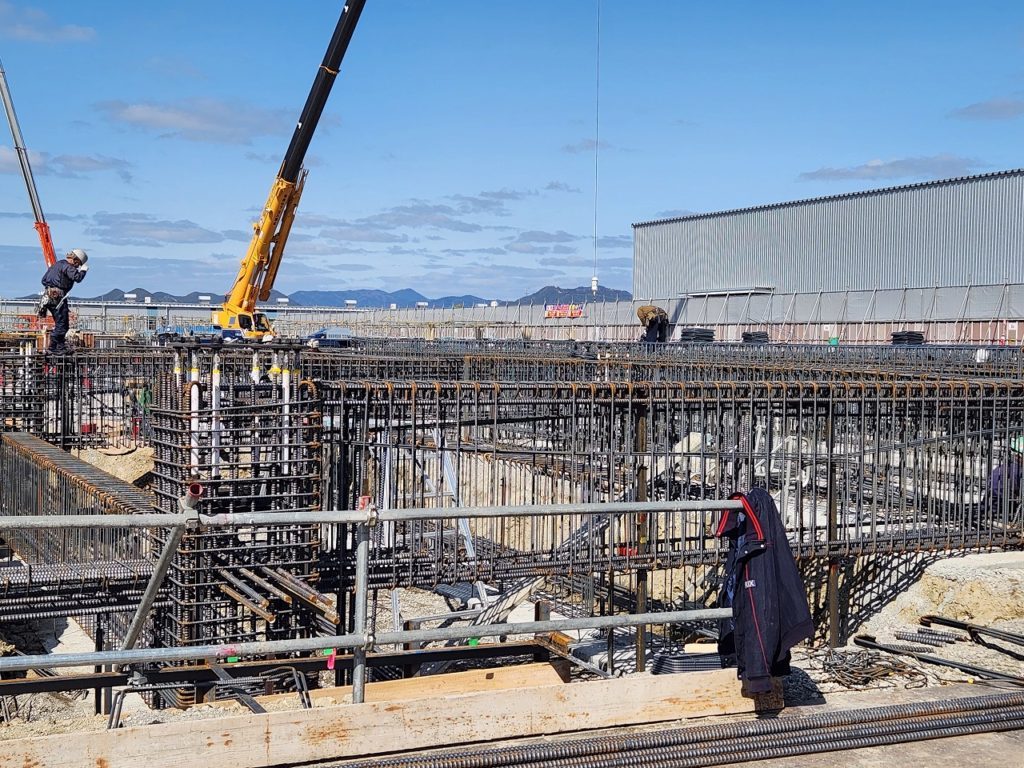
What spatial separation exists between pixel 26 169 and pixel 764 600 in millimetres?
43724

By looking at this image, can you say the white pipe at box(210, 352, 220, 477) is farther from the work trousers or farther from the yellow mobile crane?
the yellow mobile crane

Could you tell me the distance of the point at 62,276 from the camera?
22.8m

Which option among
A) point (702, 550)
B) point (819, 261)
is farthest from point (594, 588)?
point (819, 261)

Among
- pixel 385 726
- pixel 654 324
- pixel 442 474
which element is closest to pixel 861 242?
pixel 654 324

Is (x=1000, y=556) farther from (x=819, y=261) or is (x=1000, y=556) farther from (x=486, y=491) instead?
(x=819, y=261)

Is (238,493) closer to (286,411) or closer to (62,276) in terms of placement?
(286,411)

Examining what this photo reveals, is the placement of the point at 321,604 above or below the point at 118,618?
above

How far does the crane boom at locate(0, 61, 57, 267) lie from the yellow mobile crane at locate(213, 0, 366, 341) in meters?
13.0

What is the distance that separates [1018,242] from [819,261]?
38.7 feet

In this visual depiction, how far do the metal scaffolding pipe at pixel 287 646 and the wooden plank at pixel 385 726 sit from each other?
34cm

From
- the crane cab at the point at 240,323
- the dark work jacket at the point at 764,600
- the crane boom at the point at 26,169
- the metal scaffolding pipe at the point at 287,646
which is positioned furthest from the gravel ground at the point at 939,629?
the crane boom at the point at 26,169

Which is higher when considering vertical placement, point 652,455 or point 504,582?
point 652,455

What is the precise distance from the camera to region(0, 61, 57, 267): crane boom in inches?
1698

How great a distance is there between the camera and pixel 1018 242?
49.9 metres
